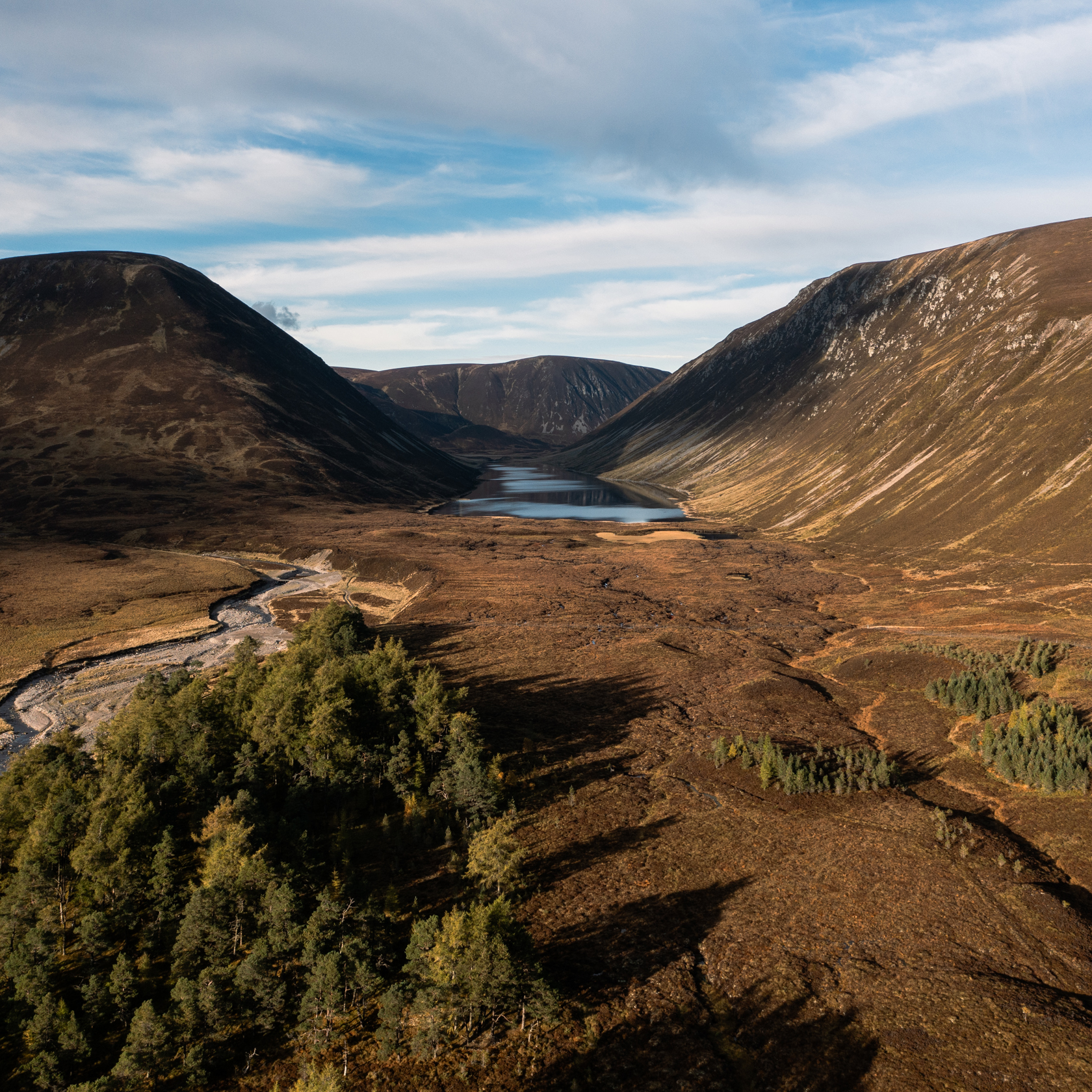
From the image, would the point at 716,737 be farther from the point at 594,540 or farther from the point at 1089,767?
the point at 594,540

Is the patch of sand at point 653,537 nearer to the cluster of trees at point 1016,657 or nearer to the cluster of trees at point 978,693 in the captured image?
the cluster of trees at point 1016,657

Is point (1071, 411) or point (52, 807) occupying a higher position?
point (1071, 411)

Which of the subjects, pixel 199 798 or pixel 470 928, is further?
pixel 199 798

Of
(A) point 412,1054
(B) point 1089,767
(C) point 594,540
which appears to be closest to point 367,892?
(A) point 412,1054

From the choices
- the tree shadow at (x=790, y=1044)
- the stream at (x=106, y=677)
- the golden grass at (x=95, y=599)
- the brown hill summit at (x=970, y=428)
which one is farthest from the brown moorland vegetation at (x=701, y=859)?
the golden grass at (x=95, y=599)

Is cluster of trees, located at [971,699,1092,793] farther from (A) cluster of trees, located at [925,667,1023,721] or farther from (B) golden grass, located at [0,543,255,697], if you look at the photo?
(B) golden grass, located at [0,543,255,697]

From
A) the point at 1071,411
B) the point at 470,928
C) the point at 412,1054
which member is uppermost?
the point at 1071,411

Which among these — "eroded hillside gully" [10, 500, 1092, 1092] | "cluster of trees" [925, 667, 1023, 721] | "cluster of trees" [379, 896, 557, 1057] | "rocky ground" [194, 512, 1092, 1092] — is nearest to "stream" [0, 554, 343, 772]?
"eroded hillside gully" [10, 500, 1092, 1092]
